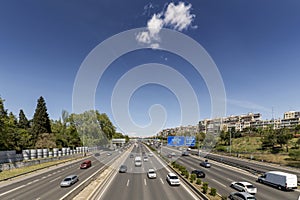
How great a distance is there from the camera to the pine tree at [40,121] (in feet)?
311

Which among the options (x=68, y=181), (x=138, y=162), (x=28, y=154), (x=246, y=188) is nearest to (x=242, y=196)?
(x=246, y=188)

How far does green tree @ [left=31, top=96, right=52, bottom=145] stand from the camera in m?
94.6

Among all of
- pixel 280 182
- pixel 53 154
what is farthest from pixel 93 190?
pixel 53 154

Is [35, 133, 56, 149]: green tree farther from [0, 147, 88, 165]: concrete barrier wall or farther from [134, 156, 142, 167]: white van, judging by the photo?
[134, 156, 142, 167]: white van

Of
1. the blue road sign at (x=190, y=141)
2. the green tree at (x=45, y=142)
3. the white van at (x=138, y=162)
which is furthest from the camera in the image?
the blue road sign at (x=190, y=141)

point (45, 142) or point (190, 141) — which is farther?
point (190, 141)

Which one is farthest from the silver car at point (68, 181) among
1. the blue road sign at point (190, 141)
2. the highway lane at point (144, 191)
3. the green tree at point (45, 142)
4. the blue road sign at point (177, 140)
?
the blue road sign at point (190, 141)

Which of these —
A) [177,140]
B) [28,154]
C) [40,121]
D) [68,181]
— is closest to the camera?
[68,181]

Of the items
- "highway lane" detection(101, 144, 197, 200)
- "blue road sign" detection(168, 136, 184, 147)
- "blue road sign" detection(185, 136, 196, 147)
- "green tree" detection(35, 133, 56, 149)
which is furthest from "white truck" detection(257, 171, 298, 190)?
"green tree" detection(35, 133, 56, 149)

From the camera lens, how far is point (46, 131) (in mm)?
96875

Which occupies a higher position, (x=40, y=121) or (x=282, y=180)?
(x=40, y=121)

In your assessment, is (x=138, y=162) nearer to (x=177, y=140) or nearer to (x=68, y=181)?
(x=68, y=181)

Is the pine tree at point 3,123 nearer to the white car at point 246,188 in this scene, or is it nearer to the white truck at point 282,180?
the white car at point 246,188

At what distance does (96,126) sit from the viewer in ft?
413
